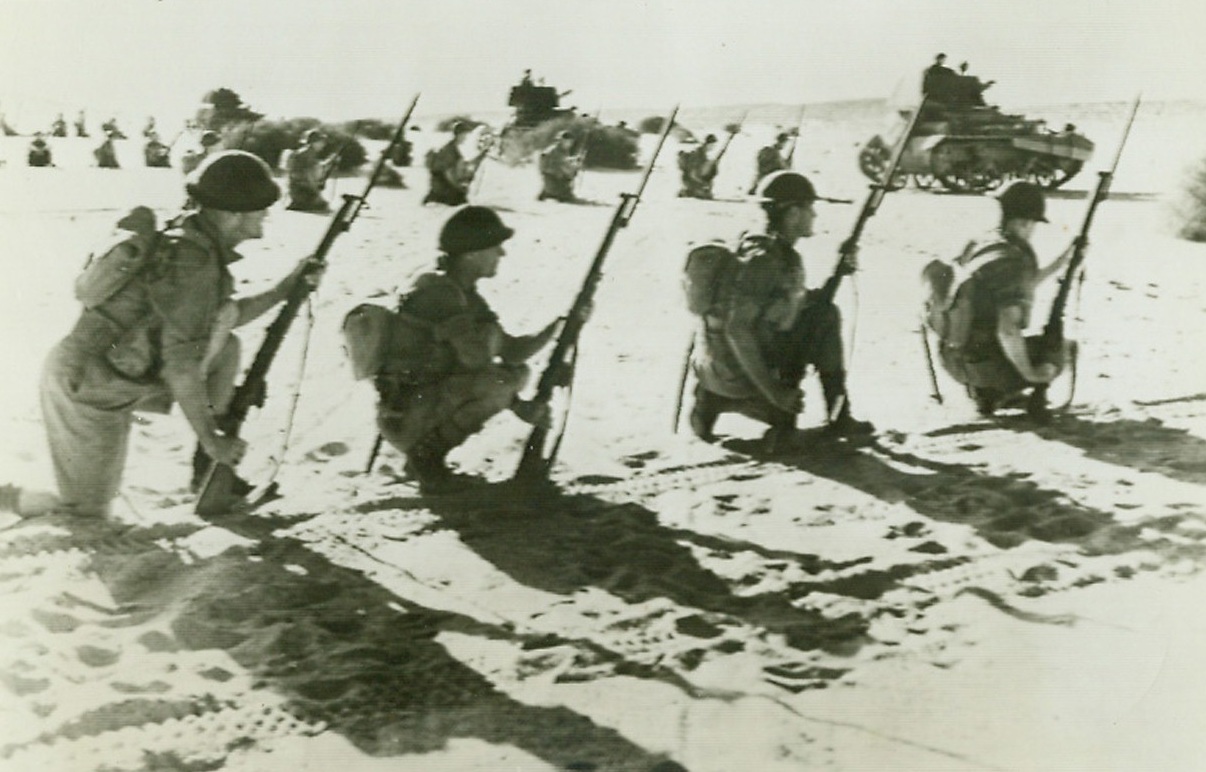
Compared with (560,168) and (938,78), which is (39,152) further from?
(938,78)

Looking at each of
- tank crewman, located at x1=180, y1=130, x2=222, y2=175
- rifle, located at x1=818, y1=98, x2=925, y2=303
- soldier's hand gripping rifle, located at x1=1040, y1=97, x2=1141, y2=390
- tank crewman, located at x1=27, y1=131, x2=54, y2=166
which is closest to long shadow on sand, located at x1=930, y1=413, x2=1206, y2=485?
soldier's hand gripping rifle, located at x1=1040, y1=97, x2=1141, y2=390

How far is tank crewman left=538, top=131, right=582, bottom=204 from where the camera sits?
4331 millimetres

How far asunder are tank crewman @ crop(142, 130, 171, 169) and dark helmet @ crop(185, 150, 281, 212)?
36cm

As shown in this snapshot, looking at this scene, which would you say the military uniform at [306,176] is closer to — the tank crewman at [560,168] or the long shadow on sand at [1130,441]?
the tank crewman at [560,168]

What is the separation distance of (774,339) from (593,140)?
102cm

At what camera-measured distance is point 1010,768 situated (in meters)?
3.16

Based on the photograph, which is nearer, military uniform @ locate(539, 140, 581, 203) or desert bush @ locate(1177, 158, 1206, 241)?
desert bush @ locate(1177, 158, 1206, 241)

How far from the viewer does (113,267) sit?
323 cm

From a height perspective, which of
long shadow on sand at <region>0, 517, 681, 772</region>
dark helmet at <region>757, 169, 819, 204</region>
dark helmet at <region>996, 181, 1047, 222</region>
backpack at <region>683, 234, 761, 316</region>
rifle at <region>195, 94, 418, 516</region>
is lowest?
long shadow on sand at <region>0, 517, 681, 772</region>

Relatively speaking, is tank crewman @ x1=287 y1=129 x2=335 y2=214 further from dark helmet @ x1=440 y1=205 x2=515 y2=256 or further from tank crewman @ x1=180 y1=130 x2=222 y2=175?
dark helmet @ x1=440 y1=205 x2=515 y2=256

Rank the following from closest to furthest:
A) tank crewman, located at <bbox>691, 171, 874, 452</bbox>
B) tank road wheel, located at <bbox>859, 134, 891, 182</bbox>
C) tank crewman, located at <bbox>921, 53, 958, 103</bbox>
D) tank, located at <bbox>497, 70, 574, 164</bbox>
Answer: tank, located at <bbox>497, 70, 574, 164</bbox>
tank crewman, located at <bbox>921, 53, 958, 103</bbox>
tank crewman, located at <bbox>691, 171, 874, 452</bbox>
tank road wheel, located at <bbox>859, 134, 891, 182</bbox>

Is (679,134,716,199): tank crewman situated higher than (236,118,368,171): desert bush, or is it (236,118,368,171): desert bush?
(679,134,716,199): tank crewman

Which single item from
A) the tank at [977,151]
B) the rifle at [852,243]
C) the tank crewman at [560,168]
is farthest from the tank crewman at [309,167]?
the tank at [977,151]

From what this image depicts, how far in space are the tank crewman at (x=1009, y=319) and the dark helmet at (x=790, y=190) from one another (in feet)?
2.35
